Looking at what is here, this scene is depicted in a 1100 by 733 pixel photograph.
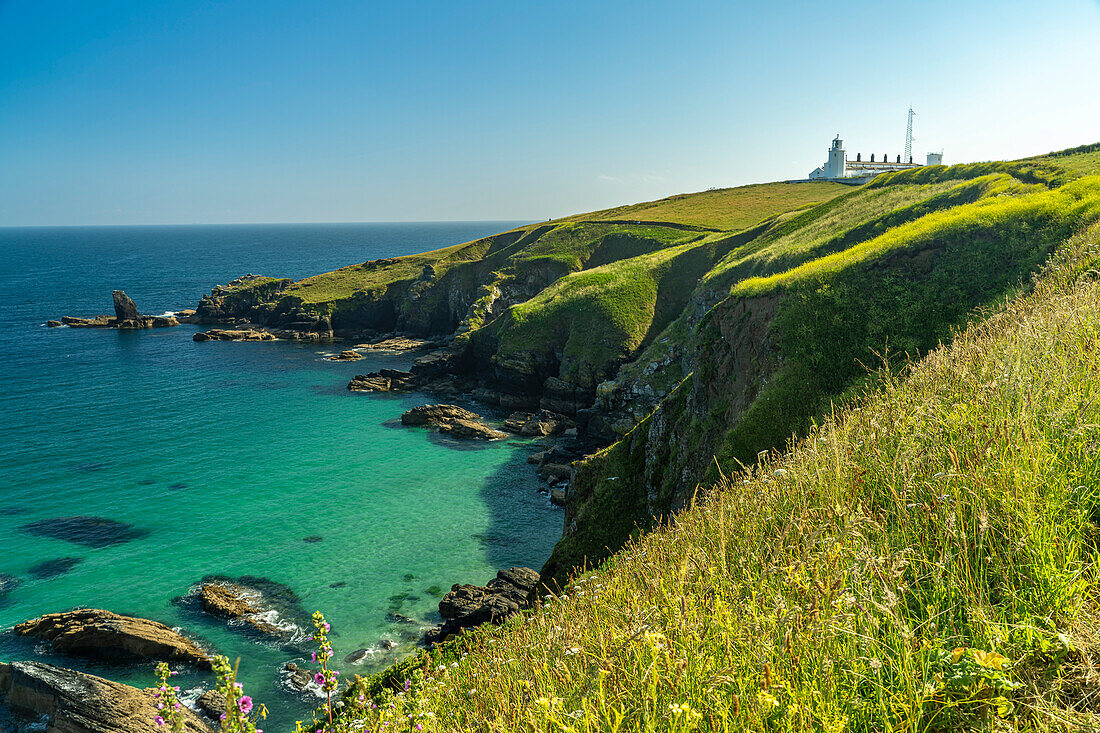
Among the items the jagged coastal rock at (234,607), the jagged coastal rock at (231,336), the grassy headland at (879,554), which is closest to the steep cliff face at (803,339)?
the grassy headland at (879,554)

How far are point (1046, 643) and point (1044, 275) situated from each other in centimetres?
1687

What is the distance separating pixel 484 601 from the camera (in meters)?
→ 26.5

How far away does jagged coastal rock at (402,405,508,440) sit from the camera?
52531mm

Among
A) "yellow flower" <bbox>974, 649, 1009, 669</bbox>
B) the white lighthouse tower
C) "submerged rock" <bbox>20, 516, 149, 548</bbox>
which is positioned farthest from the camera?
the white lighthouse tower

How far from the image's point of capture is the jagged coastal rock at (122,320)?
339ft

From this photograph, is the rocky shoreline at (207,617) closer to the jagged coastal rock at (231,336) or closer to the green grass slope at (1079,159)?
the green grass slope at (1079,159)

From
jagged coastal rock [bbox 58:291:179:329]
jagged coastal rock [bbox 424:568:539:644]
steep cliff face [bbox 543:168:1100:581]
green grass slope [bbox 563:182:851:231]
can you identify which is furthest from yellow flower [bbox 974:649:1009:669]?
jagged coastal rock [bbox 58:291:179:329]

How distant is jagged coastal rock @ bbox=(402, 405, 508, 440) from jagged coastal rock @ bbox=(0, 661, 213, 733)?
1361 inches

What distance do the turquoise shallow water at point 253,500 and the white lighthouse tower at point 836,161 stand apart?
106 m

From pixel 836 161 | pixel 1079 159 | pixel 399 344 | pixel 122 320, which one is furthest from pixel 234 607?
pixel 836 161

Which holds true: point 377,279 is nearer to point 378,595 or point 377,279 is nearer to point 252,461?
point 252,461

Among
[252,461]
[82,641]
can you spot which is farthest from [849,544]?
[252,461]

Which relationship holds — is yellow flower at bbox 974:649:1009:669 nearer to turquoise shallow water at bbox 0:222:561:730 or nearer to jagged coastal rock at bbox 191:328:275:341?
turquoise shallow water at bbox 0:222:561:730

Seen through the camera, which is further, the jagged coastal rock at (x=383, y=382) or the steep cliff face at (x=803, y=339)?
the jagged coastal rock at (x=383, y=382)
